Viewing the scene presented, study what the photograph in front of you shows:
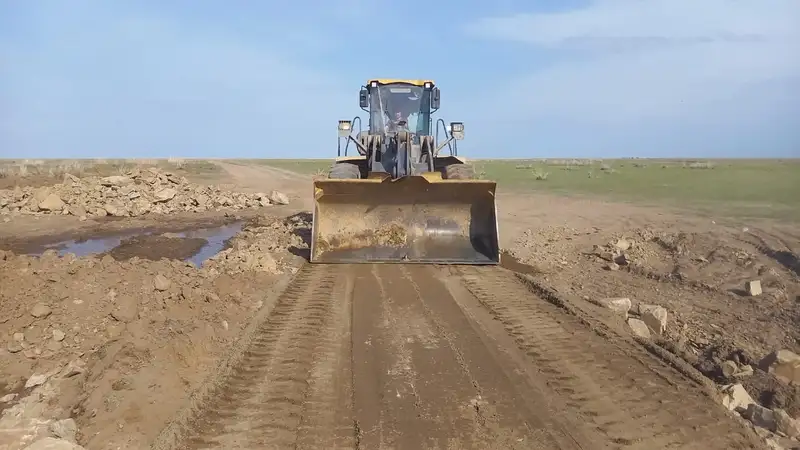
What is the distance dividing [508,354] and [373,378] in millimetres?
1314

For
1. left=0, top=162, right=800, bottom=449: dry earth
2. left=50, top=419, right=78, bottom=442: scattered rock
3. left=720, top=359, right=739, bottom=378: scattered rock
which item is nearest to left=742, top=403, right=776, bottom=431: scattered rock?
left=0, top=162, right=800, bottom=449: dry earth

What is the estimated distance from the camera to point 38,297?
6.85 meters

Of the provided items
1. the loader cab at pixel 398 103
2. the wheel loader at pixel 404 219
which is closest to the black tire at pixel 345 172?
the wheel loader at pixel 404 219

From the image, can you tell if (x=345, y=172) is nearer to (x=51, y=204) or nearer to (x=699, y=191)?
(x=51, y=204)

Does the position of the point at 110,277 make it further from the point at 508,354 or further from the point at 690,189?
the point at 690,189

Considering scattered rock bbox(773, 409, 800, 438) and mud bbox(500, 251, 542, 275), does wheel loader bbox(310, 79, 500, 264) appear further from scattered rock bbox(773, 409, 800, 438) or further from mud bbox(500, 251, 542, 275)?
scattered rock bbox(773, 409, 800, 438)

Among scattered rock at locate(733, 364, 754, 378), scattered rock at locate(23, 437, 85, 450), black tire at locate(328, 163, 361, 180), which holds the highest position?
black tire at locate(328, 163, 361, 180)

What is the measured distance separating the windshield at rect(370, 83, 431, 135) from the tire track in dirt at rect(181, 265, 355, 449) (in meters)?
5.64

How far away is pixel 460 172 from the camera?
1111 cm

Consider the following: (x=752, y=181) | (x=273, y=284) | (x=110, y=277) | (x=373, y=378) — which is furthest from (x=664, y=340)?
(x=752, y=181)

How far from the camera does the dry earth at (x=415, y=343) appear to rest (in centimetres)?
428

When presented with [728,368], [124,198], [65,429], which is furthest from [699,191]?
[65,429]

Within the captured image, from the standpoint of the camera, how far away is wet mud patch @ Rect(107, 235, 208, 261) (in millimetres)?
11359

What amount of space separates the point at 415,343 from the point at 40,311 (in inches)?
152
